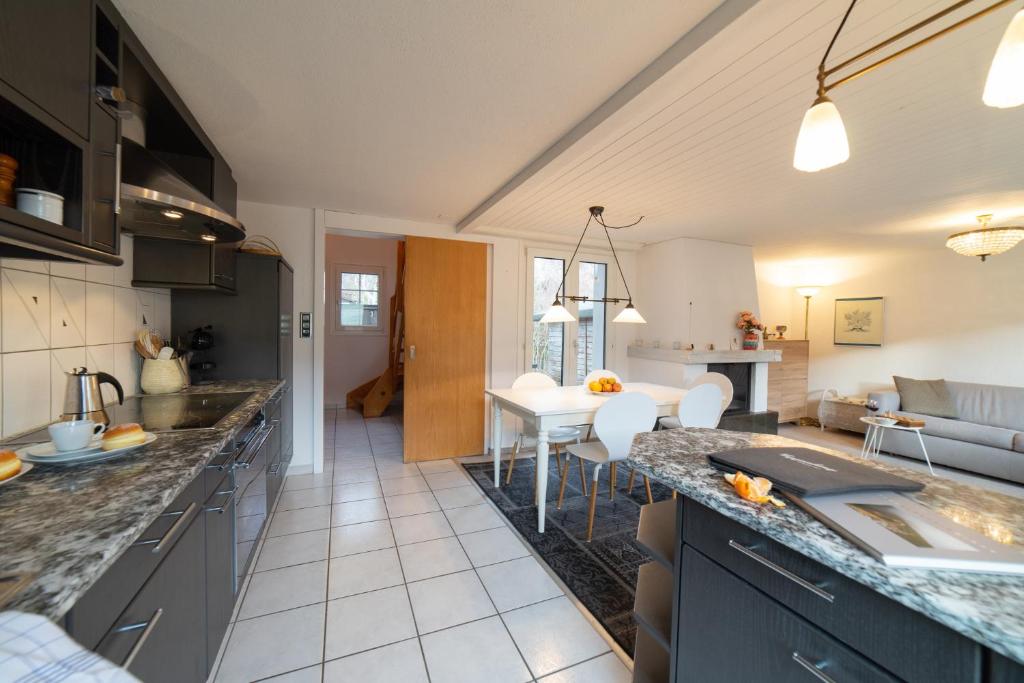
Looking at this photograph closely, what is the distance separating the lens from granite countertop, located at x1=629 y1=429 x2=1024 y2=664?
519 millimetres

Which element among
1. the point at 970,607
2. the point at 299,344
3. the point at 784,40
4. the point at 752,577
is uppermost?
the point at 784,40

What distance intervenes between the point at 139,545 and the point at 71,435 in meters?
0.52

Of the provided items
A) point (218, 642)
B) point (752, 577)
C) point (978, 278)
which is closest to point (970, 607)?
point (752, 577)

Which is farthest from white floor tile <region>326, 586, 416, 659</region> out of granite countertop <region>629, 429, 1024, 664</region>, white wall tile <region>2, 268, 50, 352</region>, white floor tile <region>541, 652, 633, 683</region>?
white wall tile <region>2, 268, 50, 352</region>

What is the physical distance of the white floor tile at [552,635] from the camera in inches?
59.7

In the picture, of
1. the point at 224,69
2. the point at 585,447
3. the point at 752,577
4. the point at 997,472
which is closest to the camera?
the point at 752,577

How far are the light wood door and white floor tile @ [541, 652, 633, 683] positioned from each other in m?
2.50

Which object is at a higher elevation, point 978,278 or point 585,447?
point 978,278

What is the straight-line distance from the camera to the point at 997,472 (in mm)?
3564

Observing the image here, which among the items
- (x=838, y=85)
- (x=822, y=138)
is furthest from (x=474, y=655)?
(x=838, y=85)

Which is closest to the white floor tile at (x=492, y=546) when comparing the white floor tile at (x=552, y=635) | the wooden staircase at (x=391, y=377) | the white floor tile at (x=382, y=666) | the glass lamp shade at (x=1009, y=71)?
the white floor tile at (x=552, y=635)

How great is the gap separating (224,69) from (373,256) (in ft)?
16.2

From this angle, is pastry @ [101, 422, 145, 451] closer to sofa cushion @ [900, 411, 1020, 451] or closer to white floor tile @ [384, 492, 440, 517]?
white floor tile @ [384, 492, 440, 517]

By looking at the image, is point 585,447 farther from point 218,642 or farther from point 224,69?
point 224,69
